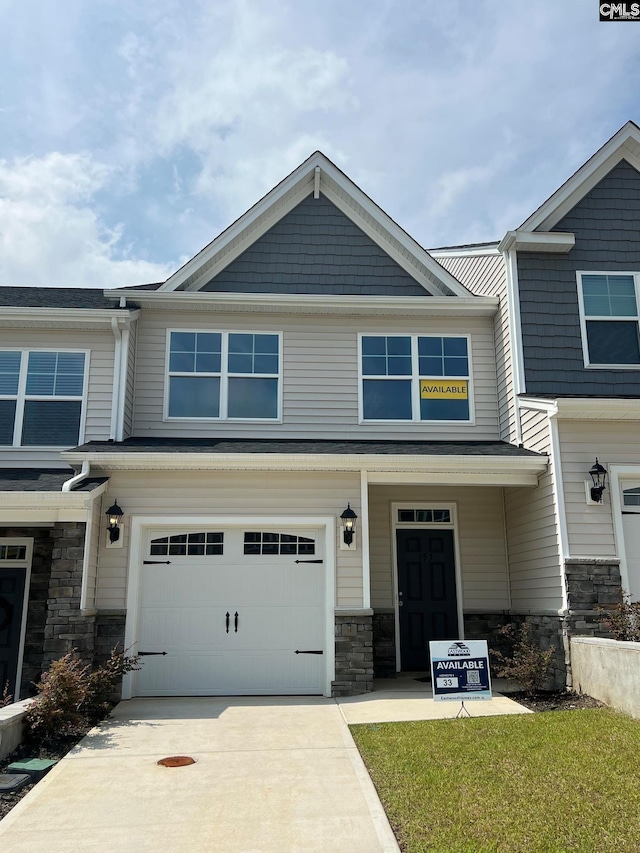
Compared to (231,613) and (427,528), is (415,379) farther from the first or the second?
(231,613)

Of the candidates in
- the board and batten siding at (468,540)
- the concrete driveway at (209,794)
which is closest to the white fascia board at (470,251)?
the board and batten siding at (468,540)

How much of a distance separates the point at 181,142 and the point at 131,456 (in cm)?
582

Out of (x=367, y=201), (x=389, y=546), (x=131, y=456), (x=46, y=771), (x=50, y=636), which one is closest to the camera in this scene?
(x=46, y=771)

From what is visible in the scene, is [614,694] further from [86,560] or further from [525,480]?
[86,560]

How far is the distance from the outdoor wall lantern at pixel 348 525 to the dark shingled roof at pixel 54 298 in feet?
17.8

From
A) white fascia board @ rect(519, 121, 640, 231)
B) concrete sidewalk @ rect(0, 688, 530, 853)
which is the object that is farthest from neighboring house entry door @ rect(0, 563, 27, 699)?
white fascia board @ rect(519, 121, 640, 231)

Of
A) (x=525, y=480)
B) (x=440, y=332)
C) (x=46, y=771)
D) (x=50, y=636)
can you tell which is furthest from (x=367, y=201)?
(x=46, y=771)

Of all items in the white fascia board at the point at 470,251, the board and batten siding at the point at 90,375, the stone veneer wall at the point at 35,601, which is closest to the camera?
the stone veneer wall at the point at 35,601

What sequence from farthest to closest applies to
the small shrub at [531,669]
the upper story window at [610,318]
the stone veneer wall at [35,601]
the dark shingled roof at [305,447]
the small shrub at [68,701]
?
the upper story window at [610,318] → the stone veneer wall at [35,601] → the dark shingled roof at [305,447] → the small shrub at [531,669] → the small shrub at [68,701]

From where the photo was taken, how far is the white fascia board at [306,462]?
9.95 meters

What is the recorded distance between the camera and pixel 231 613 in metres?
10.0

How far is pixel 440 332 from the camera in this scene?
12531mm

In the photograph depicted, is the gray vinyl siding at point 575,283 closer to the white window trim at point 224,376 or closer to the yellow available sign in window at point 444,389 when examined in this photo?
the yellow available sign in window at point 444,389

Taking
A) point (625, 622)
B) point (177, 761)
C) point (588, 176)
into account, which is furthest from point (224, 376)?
point (625, 622)
